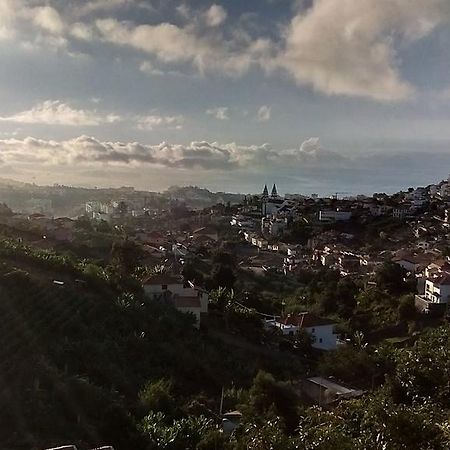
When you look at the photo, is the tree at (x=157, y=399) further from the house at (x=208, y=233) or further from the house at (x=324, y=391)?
the house at (x=208, y=233)

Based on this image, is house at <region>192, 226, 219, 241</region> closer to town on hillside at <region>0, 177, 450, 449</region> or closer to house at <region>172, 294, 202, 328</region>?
town on hillside at <region>0, 177, 450, 449</region>

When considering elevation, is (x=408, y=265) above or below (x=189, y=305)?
above

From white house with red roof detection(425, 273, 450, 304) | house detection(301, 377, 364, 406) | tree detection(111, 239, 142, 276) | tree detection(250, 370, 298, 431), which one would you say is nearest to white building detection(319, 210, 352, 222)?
white house with red roof detection(425, 273, 450, 304)

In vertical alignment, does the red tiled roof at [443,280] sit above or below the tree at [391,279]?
above

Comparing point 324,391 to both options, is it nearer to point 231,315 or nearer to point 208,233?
point 231,315

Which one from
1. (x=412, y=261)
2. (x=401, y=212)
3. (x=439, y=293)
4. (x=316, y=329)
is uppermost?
(x=401, y=212)

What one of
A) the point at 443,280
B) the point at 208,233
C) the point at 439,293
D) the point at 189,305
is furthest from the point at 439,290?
the point at 208,233

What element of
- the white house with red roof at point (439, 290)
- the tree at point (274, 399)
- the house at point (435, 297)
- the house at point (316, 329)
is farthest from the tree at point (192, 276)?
the tree at point (274, 399)
